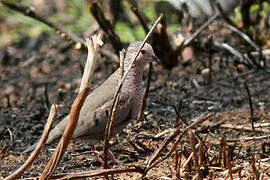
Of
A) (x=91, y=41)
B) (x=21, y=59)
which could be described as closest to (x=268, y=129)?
(x=91, y=41)

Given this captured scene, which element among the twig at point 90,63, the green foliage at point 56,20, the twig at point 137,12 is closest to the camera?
the twig at point 90,63

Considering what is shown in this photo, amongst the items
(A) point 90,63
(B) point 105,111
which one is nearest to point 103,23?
(B) point 105,111

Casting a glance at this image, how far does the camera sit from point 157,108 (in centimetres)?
654

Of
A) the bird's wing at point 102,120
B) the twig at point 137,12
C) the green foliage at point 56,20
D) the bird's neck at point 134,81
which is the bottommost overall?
the bird's wing at point 102,120

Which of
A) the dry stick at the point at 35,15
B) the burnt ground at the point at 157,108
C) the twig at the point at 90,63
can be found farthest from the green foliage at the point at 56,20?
the twig at the point at 90,63

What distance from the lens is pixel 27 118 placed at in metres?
6.29

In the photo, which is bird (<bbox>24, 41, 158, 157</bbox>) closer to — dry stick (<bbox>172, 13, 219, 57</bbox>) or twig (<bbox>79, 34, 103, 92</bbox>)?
twig (<bbox>79, 34, 103, 92</bbox>)

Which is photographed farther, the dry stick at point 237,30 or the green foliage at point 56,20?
the green foliage at point 56,20

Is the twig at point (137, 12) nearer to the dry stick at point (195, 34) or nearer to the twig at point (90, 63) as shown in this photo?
the dry stick at point (195, 34)

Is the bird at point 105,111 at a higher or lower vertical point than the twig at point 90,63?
lower

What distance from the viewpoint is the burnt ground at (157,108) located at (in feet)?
15.6

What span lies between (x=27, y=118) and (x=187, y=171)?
2.73m

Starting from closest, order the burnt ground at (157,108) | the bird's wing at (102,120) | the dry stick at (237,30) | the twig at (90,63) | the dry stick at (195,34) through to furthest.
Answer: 1. the twig at (90,63)
2. the burnt ground at (157,108)
3. the bird's wing at (102,120)
4. the dry stick at (195,34)
5. the dry stick at (237,30)

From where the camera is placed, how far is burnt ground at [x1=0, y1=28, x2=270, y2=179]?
4.77 m
